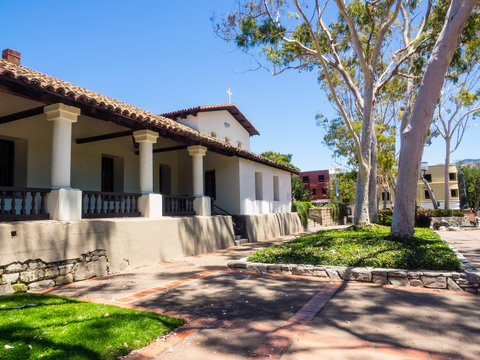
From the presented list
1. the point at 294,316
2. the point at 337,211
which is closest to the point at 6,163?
the point at 294,316

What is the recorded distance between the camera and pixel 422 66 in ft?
42.8

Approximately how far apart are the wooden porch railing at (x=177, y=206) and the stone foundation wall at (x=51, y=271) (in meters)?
3.05

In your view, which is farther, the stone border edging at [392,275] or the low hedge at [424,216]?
the low hedge at [424,216]

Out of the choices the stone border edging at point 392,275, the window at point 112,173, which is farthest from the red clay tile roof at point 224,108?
the stone border edging at point 392,275

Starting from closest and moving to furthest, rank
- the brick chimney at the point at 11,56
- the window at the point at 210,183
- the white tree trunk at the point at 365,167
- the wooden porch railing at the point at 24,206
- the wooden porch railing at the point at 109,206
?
the wooden porch railing at the point at 24,206 → the wooden porch railing at the point at 109,206 → the brick chimney at the point at 11,56 → the white tree trunk at the point at 365,167 → the window at the point at 210,183

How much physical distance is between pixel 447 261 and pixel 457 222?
Result: 15102mm

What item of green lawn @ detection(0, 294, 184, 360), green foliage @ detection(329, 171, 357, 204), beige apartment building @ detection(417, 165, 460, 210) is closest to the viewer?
green lawn @ detection(0, 294, 184, 360)

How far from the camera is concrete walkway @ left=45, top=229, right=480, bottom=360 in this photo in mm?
3129

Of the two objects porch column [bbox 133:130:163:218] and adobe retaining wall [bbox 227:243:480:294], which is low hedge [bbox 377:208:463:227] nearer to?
adobe retaining wall [bbox 227:243:480:294]

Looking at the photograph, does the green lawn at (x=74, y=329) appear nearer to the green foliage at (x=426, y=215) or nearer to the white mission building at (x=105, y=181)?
the white mission building at (x=105, y=181)

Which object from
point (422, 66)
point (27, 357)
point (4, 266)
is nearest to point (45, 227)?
point (4, 266)

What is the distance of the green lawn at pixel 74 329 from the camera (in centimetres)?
287

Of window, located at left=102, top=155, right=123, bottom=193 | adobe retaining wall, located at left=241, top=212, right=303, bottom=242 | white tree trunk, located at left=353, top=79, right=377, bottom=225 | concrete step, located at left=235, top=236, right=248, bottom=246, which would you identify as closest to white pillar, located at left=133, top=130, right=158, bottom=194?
window, located at left=102, top=155, right=123, bottom=193

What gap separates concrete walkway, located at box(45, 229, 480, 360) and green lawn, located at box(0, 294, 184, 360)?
0.68 ft
